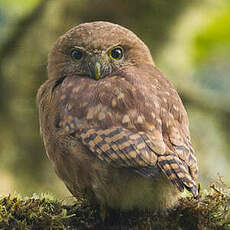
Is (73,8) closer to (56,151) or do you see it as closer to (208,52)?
(208,52)

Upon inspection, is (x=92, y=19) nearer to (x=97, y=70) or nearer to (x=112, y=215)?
(x=97, y=70)

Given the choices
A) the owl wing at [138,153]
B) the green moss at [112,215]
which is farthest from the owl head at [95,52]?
the green moss at [112,215]

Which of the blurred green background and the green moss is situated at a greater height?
the blurred green background

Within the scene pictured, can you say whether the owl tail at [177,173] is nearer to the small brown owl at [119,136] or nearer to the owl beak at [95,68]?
the small brown owl at [119,136]

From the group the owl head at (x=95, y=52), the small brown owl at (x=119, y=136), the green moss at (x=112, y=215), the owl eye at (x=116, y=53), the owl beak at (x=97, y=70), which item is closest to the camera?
the green moss at (x=112, y=215)

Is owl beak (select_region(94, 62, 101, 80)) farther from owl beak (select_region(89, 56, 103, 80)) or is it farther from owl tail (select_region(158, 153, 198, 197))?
owl tail (select_region(158, 153, 198, 197))

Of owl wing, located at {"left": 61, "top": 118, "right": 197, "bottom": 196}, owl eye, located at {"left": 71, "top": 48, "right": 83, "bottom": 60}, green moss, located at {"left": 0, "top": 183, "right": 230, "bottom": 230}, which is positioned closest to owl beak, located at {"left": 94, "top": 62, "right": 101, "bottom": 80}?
owl eye, located at {"left": 71, "top": 48, "right": 83, "bottom": 60}

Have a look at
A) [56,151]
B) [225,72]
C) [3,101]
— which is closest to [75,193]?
[56,151]

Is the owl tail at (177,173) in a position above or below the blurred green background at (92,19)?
below
